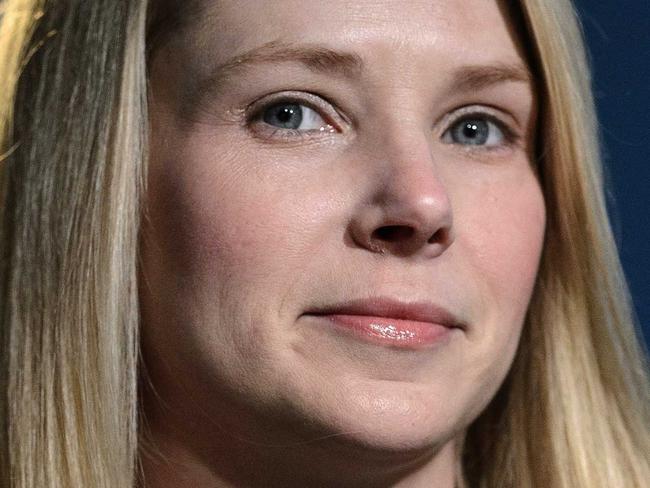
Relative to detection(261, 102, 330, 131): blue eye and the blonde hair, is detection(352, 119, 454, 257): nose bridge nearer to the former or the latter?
detection(261, 102, 330, 131): blue eye

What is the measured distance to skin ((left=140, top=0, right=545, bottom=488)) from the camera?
4.64ft

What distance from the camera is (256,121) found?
1486mm

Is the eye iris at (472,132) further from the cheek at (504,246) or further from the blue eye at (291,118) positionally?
the blue eye at (291,118)

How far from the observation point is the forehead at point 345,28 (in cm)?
145

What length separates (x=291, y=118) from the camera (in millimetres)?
1491

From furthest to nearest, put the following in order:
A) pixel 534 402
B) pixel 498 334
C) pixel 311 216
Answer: pixel 534 402, pixel 498 334, pixel 311 216

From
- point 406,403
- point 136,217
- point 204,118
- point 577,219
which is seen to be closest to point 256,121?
point 204,118

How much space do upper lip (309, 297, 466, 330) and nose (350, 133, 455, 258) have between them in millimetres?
55

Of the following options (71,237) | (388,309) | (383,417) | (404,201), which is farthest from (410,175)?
(71,237)

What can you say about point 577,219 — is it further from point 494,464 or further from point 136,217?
point 136,217

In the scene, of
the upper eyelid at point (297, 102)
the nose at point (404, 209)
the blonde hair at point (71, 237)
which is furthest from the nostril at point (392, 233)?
the blonde hair at point (71, 237)

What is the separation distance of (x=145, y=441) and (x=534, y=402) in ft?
1.84

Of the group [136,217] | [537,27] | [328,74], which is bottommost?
[136,217]

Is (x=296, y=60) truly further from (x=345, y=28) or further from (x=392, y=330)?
(x=392, y=330)
